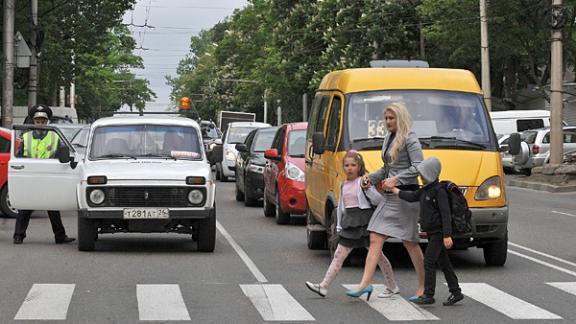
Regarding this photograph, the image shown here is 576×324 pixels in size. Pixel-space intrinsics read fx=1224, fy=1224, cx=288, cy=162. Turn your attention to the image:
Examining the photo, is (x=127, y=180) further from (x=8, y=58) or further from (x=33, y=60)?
(x=33, y=60)

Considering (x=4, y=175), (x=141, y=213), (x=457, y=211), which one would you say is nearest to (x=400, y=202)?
(x=457, y=211)

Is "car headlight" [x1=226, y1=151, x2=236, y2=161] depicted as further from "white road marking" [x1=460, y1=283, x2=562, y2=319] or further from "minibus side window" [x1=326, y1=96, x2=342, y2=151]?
"white road marking" [x1=460, y1=283, x2=562, y2=319]

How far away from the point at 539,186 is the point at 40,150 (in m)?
19.7

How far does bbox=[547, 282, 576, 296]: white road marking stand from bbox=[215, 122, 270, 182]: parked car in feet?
69.0

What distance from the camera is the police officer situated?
15984mm

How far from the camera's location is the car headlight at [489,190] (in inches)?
519

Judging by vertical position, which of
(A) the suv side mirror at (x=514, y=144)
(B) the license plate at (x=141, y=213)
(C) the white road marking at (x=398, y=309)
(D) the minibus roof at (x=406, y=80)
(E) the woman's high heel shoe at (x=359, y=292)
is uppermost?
(D) the minibus roof at (x=406, y=80)

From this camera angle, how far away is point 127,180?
14523mm

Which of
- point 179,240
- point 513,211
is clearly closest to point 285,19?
point 513,211

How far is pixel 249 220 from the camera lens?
68.1 ft

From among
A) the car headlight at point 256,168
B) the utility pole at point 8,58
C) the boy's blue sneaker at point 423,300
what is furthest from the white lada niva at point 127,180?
the utility pole at point 8,58

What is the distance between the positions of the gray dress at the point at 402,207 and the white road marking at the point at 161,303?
6.11 ft

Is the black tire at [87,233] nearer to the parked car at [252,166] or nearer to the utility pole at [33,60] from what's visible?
the parked car at [252,166]

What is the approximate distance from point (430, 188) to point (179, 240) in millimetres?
7067
